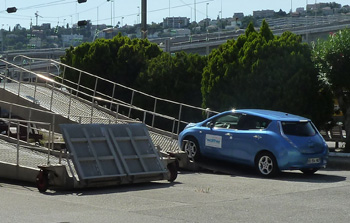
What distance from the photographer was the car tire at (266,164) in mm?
17266

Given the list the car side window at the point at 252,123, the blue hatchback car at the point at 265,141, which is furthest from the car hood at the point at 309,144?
the car side window at the point at 252,123

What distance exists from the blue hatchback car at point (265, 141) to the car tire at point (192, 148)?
0.10 metres

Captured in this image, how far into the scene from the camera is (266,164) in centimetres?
1744

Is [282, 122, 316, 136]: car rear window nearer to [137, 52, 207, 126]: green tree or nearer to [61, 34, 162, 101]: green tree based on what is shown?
[137, 52, 207, 126]: green tree

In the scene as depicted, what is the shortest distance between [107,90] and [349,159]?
13.4m

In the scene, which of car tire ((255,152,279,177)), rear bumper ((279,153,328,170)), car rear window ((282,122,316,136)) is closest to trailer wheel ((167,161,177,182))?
car tire ((255,152,279,177))

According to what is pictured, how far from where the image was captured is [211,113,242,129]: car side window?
18422 mm

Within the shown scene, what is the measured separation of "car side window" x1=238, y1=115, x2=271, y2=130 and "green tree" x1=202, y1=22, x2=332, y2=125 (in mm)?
5475

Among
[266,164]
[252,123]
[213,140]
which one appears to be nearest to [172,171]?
[266,164]

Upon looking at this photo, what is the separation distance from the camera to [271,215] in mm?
11531

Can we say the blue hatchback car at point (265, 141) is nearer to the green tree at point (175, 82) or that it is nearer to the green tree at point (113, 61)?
the green tree at point (175, 82)

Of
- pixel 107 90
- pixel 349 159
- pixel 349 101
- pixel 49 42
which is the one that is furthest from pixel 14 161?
pixel 49 42

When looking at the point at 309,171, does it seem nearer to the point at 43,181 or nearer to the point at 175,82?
the point at 43,181

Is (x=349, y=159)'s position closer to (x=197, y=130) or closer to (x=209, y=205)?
(x=197, y=130)
